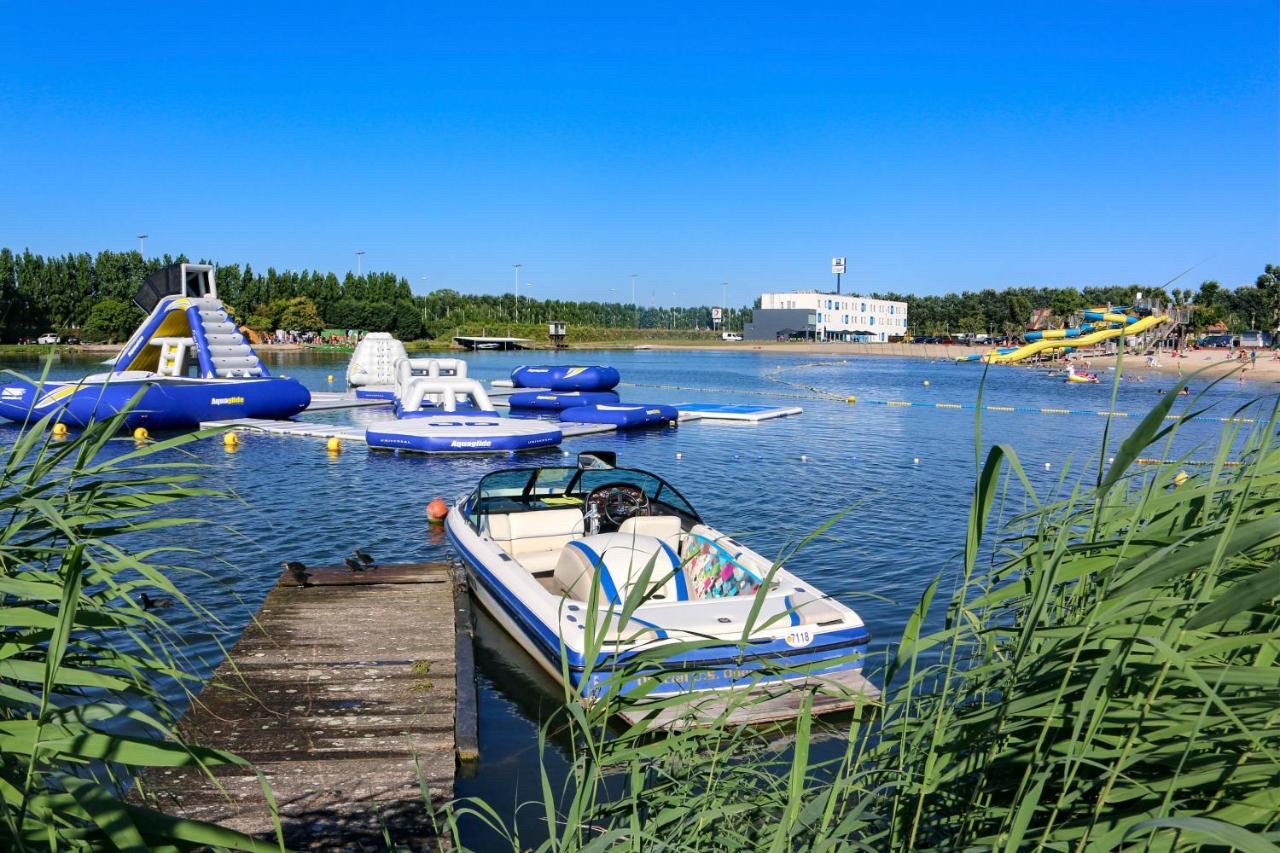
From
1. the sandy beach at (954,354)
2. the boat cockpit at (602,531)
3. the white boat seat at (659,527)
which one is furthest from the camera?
the sandy beach at (954,354)

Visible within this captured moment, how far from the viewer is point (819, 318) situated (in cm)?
14075

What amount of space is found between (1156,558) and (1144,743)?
0.45 metres

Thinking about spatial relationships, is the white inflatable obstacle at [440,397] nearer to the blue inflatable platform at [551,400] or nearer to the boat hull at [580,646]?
the blue inflatable platform at [551,400]

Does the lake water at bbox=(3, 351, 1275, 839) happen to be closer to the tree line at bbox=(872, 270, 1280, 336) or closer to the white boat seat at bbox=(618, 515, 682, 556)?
the white boat seat at bbox=(618, 515, 682, 556)

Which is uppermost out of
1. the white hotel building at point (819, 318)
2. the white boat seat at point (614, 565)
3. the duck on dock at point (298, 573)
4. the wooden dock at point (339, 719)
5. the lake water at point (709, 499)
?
the white hotel building at point (819, 318)

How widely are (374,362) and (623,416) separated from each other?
661 inches

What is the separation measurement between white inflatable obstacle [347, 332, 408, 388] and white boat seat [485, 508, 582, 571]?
1225 inches

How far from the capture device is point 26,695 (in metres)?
2.14

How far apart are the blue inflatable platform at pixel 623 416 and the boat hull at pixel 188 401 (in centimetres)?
815

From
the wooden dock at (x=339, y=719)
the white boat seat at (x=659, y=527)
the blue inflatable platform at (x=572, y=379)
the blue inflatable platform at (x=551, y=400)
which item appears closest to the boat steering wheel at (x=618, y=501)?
the white boat seat at (x=659, y=527)

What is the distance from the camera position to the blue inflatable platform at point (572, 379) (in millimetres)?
37078

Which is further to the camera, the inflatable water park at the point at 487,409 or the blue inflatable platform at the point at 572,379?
the blue inflatable platform at the point at 572,379

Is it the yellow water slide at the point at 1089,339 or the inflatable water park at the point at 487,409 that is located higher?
the yellow water slide at the point at 1089,339

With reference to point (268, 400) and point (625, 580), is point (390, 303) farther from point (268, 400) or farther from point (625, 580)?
point (625, 580)
